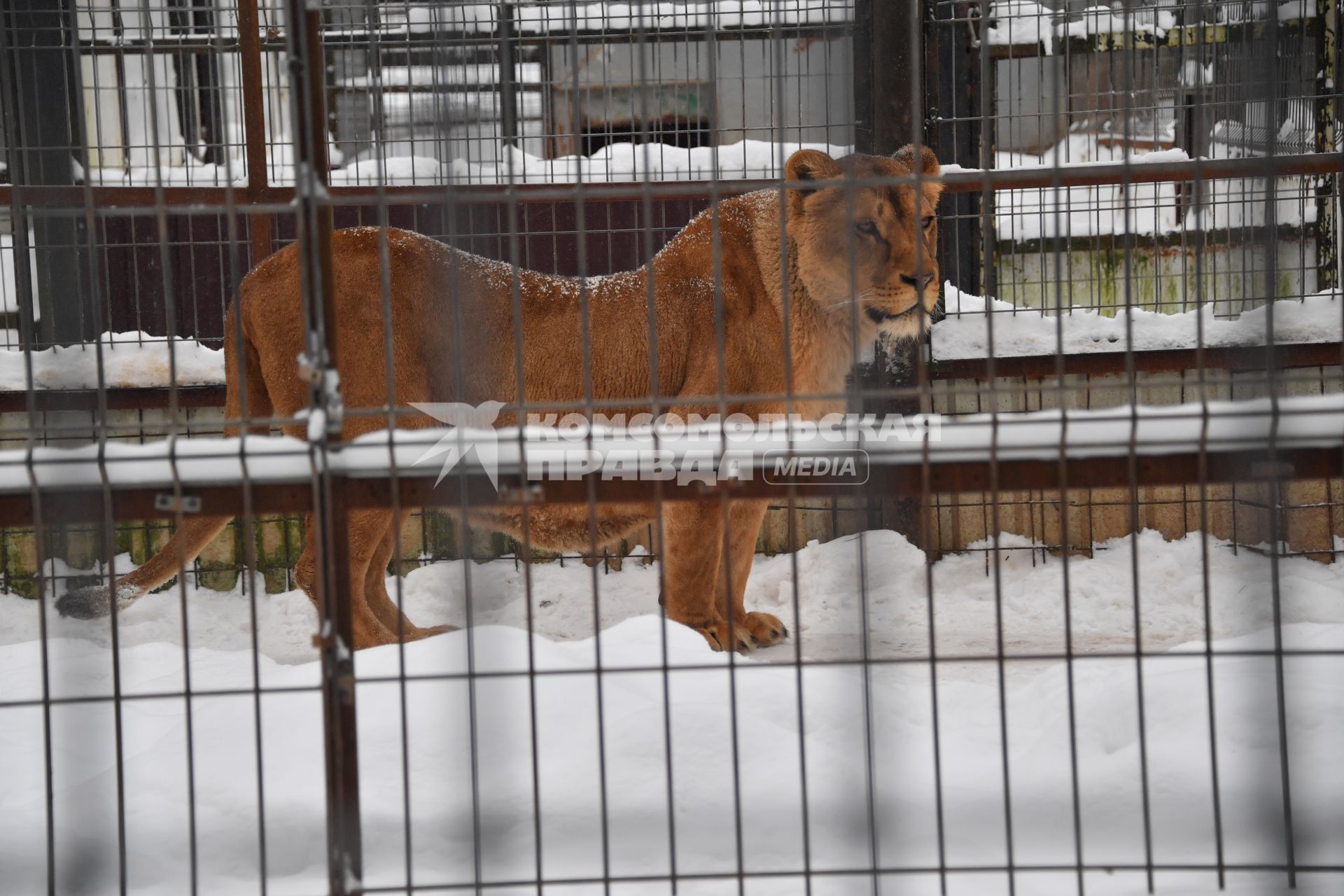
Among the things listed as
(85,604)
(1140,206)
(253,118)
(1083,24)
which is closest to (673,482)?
(85,604)

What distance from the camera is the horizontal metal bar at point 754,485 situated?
8.20 ft

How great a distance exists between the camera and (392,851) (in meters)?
2.72

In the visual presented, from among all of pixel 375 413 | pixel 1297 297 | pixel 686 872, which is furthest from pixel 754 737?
pixel 1297 297

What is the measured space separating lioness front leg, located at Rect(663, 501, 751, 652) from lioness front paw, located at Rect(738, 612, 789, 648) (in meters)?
0.08

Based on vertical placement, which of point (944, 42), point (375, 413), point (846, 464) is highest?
point (944, 42)

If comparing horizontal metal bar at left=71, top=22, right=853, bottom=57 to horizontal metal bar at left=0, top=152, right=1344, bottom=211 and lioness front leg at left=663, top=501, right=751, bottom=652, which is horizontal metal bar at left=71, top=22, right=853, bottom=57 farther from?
lioness front leg at left=663, top=501, right=751, bottom=652

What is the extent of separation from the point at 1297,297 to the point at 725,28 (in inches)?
138

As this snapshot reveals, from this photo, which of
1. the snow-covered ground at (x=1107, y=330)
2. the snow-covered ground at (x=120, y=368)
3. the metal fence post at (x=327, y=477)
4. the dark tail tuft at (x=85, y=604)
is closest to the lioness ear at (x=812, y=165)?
the snow-covered ground at (x=1107, y=330)

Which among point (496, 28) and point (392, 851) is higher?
point (496, 28)

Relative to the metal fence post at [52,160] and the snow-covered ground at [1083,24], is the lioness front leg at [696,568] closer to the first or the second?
the metal fence post at [52,160]

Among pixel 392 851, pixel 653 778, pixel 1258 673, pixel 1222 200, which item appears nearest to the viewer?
pixel 392 851

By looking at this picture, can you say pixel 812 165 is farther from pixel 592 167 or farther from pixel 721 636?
pixel 592 167

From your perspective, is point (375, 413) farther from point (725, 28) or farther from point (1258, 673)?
point (725, 28)

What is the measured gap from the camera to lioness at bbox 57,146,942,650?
4.91 meters
